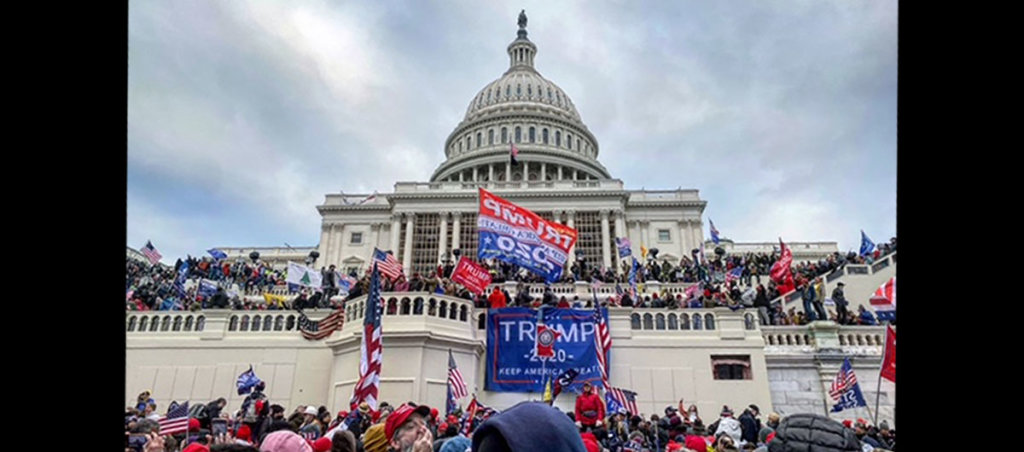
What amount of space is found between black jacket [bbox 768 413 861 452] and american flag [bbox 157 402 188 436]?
358 inches

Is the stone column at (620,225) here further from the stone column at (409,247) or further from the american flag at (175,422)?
the american flag at (175,422)

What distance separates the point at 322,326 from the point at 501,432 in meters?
20.5

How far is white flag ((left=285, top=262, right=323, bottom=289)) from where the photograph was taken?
93.7 ft

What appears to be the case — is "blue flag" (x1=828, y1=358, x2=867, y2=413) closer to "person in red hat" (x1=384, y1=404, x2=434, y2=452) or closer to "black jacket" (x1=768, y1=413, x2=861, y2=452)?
"black jacket" (x1=768, y1=413, x2=861, y2=452)

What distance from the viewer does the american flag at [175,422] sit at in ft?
31.8

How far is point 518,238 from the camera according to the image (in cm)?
2014

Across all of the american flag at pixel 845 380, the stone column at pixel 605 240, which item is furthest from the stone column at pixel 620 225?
the american flag at pixel 845 380

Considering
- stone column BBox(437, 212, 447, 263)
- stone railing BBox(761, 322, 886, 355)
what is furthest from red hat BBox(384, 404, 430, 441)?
stone column BBox(437, 212, 447, 263)

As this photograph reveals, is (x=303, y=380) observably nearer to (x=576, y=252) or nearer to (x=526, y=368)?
(x=526, y=368)

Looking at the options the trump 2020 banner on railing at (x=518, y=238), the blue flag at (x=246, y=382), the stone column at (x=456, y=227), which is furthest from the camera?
the stone column at (x=456, y=227)

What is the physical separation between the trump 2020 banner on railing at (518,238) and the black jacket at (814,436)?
15.4 metres

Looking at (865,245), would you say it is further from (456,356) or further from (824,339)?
(456,356)

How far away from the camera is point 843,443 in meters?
3.95
